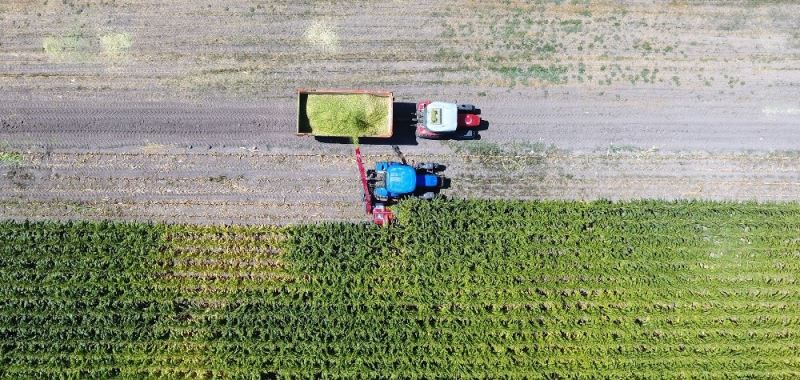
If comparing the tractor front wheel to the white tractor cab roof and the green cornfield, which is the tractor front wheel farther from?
the green cornfield

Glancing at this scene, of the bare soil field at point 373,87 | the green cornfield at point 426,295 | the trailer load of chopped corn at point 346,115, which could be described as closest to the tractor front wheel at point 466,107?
the bare soil field at point 373,87

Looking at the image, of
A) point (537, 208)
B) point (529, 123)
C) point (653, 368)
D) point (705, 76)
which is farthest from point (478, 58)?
point (653, 368)

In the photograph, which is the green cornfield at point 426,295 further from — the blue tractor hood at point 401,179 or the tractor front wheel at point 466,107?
the tractor front wheel at point 466,107

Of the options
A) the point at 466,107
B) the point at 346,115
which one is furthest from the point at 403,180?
the point at 466,107

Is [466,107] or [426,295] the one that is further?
[466,107]

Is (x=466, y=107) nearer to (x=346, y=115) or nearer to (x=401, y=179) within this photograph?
(x=401, y=179)

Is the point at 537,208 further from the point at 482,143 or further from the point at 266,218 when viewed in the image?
the point at 266,218

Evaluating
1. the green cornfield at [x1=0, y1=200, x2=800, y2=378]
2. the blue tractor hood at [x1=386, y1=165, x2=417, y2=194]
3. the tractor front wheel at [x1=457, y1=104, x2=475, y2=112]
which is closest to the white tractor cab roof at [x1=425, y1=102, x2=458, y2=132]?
the tractor front wheel at [x1=457, y1=104, x2=475, y2=112]
